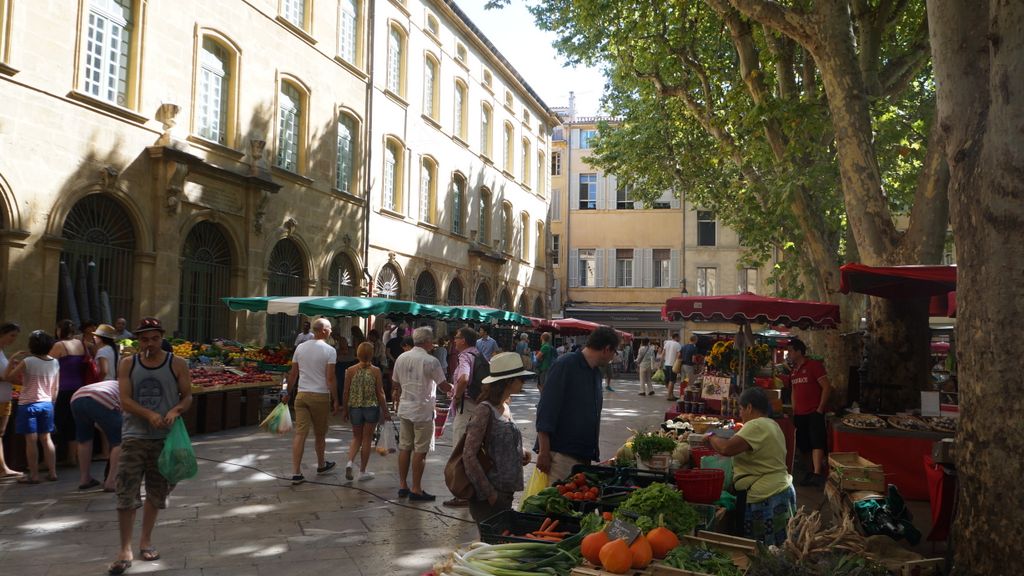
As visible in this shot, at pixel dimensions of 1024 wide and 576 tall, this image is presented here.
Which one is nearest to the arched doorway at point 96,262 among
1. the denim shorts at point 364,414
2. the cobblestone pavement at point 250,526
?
the cobblestone pavement at point 250,526

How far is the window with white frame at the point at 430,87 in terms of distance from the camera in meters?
24.6

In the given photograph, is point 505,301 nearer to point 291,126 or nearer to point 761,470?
point 291,126

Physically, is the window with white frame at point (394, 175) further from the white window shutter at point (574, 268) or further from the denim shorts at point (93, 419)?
the white window shutter at point (574, 268)

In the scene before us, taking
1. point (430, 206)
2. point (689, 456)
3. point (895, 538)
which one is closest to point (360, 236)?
point (430, 206)

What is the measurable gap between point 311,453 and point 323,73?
12.0 meters

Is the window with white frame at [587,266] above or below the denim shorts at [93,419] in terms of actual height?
above

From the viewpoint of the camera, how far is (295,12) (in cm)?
1847

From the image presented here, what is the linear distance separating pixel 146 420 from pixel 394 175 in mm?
18403

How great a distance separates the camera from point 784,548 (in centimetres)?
373

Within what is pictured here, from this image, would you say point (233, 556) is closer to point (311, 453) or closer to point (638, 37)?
point (311, 453)

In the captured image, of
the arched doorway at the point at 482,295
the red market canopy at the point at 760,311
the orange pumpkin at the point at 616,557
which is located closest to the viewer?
the orange pumpkin at the point at 616,557

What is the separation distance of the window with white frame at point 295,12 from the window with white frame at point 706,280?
2503cm

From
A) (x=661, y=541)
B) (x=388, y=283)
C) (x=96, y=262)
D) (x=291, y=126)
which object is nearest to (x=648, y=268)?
(x=388, y=283)

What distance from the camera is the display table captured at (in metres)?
7.95
